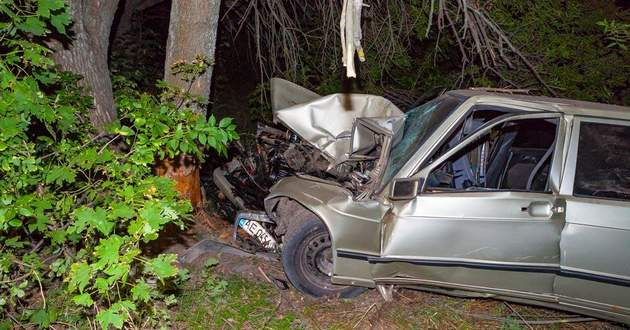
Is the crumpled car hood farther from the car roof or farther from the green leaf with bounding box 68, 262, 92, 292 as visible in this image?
the green leaf with bounding box 68, 262, 92, 292

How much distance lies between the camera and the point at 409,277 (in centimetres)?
372

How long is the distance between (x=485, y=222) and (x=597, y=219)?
76cm

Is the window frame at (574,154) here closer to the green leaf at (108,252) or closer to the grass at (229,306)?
the grass at (229,306)

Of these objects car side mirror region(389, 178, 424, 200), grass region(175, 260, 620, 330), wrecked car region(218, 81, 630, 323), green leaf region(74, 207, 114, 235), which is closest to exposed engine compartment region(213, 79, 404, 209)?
wrecked car region(218, 81, 630, 323)

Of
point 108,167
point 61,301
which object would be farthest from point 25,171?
point 61,301

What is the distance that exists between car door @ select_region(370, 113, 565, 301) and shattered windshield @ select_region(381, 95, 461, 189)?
24 centimetres

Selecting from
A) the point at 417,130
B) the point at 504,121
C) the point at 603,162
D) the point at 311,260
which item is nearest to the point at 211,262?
the point at 311,260

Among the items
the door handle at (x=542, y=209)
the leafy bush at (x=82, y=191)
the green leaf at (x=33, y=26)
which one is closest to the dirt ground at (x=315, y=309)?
the leafy bush at (x=82, y=191)

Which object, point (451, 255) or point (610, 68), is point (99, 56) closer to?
point (451, 255)

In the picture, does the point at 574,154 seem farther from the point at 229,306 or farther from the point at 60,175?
the point at 60,175

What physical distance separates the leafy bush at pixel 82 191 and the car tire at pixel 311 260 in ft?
→ 3.39

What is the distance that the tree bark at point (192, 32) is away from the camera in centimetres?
477

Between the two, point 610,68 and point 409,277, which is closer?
point 409,277

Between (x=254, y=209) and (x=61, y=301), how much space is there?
2017 millimetres
